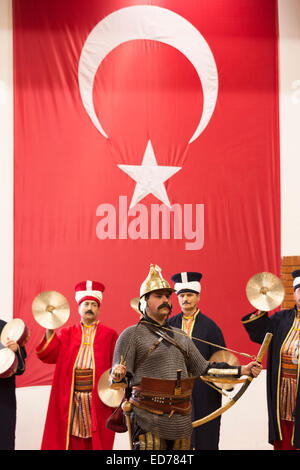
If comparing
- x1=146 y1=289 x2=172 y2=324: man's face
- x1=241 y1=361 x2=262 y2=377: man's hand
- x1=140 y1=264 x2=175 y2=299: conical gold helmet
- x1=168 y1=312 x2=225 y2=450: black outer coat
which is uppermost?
x1=140 y1=264 x2=175 y2=299: conical gold helmet

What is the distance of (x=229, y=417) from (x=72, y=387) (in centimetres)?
239

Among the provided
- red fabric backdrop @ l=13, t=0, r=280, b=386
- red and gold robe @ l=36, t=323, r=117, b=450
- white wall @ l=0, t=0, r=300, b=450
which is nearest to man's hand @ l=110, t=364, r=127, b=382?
red and gold robe @ l=36, t=323, r=117, b=450

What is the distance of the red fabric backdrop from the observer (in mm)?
6621

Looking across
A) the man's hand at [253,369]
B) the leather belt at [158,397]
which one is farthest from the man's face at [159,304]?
the man's hand at [253,369]

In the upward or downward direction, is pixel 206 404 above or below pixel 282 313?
below

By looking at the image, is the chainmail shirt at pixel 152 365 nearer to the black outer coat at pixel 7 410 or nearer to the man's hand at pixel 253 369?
the man's hand at pixel 253 369

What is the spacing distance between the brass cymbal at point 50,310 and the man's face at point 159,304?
140 centimetres

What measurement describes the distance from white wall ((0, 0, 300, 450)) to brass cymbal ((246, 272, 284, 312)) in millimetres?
2010

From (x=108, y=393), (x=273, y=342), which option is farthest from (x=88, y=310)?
(x=273, y=342)

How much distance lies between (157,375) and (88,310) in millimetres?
1636

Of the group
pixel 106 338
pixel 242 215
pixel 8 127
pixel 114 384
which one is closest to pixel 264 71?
pixel 242 215

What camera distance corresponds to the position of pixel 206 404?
5.20 metres

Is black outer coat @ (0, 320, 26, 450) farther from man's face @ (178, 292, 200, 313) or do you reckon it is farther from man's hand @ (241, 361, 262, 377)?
man's hand @ (241, 361, 262, 377)

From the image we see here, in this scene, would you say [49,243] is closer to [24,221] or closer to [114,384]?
[24,221]
